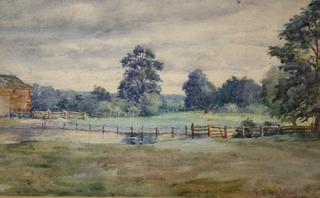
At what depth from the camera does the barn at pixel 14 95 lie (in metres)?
3.38

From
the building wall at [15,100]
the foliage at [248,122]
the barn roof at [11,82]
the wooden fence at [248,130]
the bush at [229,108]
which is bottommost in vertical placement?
the wooden fence at [248,130]

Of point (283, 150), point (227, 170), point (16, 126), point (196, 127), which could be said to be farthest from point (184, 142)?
point (16, 126)

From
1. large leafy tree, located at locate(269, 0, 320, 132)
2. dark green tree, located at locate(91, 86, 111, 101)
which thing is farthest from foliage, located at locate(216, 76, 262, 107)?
dark green tree, located at locate(91, 86, 111, 101)

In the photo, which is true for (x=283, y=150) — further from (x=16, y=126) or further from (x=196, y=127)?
(x=16, y=126)

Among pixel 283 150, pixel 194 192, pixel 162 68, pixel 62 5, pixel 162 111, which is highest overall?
pixel 62 5

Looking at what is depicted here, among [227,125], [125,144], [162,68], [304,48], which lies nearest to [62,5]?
[162,68]

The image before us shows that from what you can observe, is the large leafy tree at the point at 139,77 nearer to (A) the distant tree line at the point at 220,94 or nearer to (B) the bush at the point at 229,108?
(A) the distant tree line at the point at 220,94

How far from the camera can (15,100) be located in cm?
340

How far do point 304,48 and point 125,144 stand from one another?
1309 millimetres

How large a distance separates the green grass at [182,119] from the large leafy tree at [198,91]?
6 centimetres

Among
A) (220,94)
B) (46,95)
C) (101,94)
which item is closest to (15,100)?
(46,95)

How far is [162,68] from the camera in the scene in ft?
11.1

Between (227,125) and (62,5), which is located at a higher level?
(62,5)

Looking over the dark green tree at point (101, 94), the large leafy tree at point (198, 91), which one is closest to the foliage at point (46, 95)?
the dark green tree at point (101, 94)
